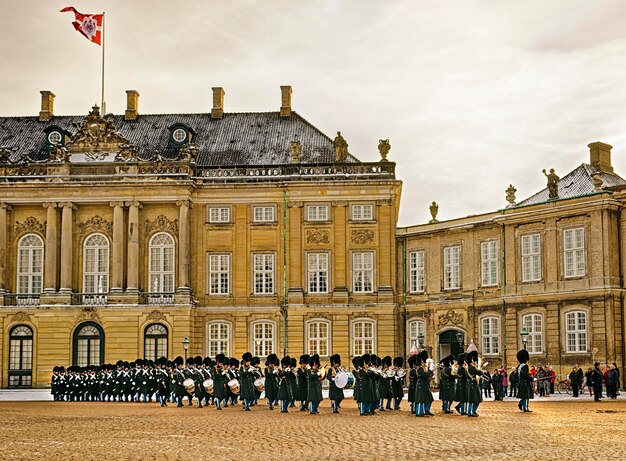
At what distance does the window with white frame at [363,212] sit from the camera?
53.0 metres

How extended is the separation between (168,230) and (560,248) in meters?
20.3

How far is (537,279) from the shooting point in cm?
4534

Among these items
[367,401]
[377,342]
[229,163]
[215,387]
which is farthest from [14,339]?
[367,401]

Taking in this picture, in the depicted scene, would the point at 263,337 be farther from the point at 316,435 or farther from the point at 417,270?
the point at 316,435

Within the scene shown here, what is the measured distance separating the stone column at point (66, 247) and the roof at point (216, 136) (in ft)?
15.3

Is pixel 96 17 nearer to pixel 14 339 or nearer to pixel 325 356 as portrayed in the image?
pixel 14 339

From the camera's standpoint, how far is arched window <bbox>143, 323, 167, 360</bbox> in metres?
52.2

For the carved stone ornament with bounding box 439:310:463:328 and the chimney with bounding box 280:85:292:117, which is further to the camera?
the chimney with bounding box 280:85:292:117

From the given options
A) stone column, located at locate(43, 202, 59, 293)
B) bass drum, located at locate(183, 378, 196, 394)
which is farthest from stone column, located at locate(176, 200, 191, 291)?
bass drum, located at locate(183, 378, 196, 394)

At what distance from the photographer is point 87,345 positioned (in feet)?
172

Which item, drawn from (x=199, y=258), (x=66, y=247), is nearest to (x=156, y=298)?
(x=199, y=258)

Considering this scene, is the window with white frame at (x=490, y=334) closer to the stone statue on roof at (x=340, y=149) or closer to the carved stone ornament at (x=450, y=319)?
the carved stone ornament at (x=450, y=319)

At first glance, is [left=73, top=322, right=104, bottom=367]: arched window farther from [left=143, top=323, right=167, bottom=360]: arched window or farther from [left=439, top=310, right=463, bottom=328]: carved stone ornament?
[left=439, top=310, right=463, bottom=328]: carved stone ornament

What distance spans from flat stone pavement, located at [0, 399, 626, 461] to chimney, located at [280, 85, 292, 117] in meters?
31.5
